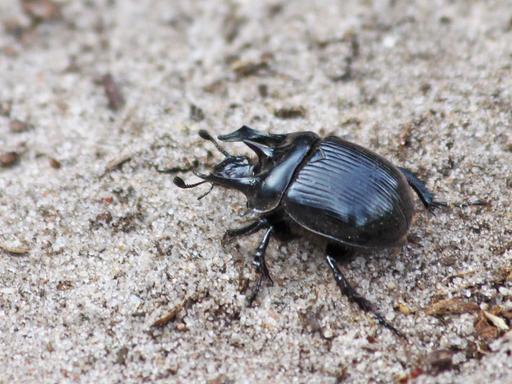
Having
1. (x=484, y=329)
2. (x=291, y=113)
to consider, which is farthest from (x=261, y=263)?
(x=291, y=113)

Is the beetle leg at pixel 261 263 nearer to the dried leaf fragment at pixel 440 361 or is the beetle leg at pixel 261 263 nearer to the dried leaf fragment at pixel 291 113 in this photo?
the dried leaf fragment at pixel 440 361

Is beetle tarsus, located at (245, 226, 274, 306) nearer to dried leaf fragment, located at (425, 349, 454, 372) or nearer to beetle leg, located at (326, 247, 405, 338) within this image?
beetle leg, located at (326, 247, 405, 338)

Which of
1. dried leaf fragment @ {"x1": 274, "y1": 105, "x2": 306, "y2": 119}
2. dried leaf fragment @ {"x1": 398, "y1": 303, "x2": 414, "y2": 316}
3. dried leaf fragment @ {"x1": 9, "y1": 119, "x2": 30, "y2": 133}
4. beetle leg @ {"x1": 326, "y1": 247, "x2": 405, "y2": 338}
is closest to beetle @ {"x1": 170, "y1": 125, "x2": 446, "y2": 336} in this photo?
beetle leg @ {"x1": 326, "y1": 247, "x2": 405, "y2": 338}

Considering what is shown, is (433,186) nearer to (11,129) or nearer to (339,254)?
(339,254)

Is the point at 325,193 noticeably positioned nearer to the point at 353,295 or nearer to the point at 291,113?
the point at 353,295

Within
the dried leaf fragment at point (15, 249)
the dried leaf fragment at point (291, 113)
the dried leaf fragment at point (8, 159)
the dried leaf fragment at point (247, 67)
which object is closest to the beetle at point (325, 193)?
the dried leaf fragment at point (291, 113)

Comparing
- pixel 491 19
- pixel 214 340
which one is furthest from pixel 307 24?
pixel 214 340
